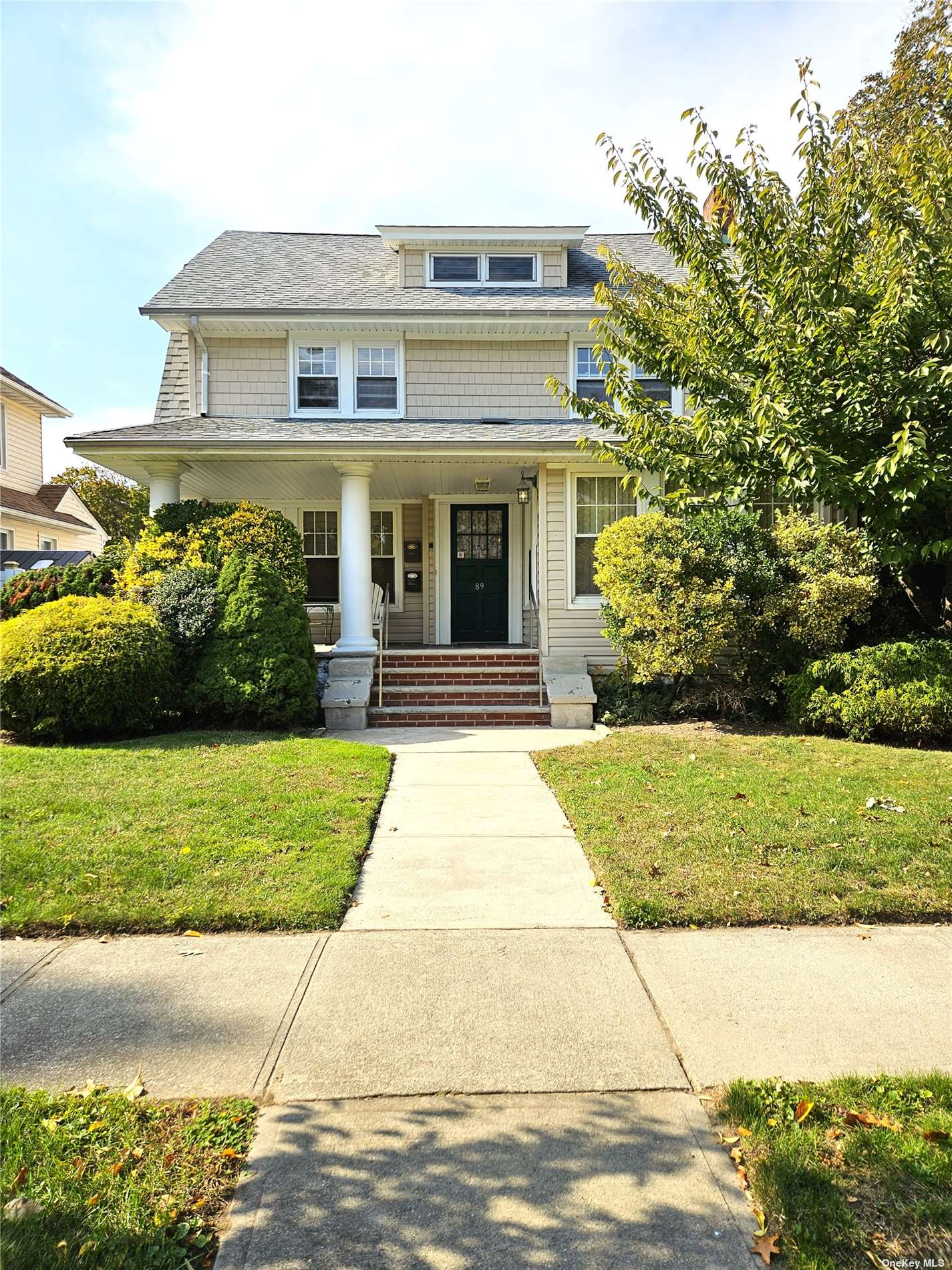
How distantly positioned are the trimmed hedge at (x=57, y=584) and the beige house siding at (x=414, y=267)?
7.09m

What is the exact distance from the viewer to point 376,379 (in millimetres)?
12727

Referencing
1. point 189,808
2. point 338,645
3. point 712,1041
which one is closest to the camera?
point 712,1041

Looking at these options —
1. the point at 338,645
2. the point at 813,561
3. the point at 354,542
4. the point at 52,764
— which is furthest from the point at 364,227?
the point at 52,764

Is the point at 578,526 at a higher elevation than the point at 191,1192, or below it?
higher

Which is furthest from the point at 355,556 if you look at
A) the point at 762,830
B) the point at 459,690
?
the point at 762,830

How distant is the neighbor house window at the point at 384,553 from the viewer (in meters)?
14.5

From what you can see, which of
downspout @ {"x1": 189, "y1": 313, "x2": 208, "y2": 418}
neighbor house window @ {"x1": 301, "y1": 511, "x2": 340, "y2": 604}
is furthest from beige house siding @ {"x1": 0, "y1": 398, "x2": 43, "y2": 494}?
neighbor house window @ {"x1": 301, "y1": 511, "x2": 340, "y2": 604}

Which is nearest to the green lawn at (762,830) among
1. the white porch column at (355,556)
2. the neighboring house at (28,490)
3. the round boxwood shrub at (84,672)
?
the white porch column at (355,556)

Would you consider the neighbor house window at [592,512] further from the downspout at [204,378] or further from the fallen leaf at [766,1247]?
the fallen leaf at [766,1247]

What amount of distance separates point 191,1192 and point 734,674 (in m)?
8.63

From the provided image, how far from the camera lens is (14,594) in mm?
11023

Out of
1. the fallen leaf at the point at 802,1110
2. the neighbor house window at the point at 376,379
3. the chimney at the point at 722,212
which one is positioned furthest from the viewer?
the neighbor house window at the point at 376,379

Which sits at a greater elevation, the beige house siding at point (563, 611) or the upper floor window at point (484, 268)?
the upper floor window at point (484, 268)

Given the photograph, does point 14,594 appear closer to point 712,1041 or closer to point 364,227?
point 364,227
